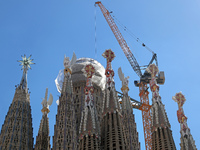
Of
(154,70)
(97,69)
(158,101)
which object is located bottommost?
(158,101)

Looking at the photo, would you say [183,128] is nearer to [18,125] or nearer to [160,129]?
[160,129]

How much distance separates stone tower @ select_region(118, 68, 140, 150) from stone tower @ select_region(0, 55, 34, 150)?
11.3 meters

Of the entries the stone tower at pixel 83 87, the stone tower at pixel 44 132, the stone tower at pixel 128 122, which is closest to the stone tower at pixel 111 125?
the stone tower at pixel 128 122

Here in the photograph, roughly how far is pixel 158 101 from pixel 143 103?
1908 centimetres

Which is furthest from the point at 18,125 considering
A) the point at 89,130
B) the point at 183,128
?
the point at 183,128

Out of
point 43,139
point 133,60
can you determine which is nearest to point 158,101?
point 43,139

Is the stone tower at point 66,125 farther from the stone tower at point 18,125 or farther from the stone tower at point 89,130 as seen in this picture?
the stone tower at point 18,125

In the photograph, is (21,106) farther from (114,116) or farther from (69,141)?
(114,116)

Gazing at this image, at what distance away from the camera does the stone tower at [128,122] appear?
43197mm

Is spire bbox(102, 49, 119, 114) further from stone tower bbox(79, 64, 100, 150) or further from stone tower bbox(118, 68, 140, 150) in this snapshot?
stone tower bbox(118, 68, 140, 150)

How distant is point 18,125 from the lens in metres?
42.8

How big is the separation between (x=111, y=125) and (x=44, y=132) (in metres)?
11.1

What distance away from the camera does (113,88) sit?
1609 inches

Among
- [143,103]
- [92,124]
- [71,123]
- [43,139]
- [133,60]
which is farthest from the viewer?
[133,60]
